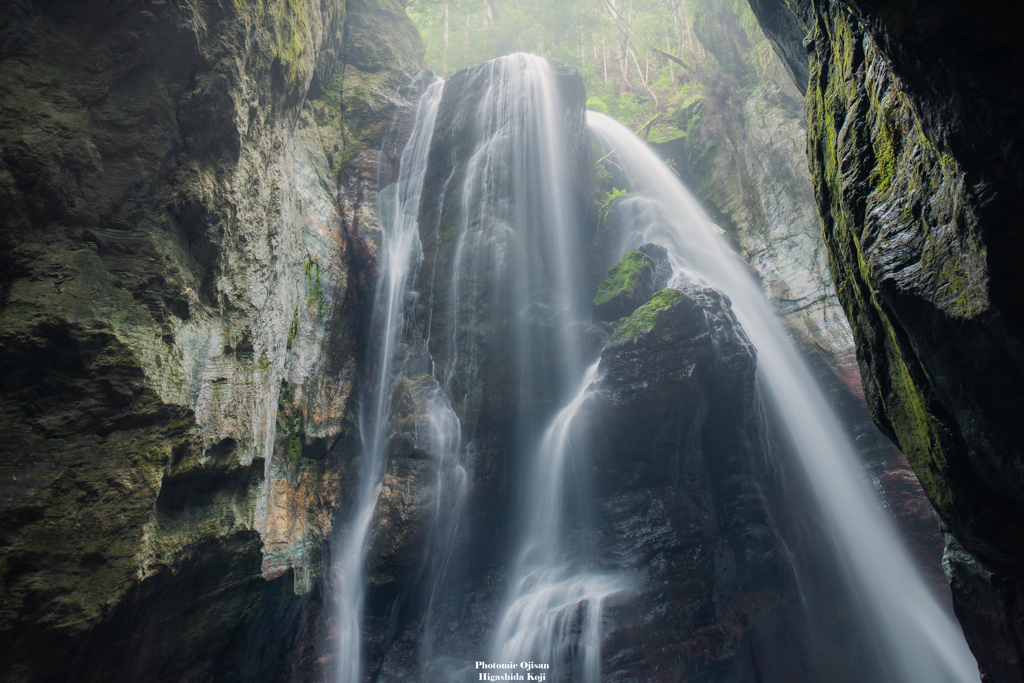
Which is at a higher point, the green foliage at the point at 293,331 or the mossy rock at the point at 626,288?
the mossy rock at the point at 626,288

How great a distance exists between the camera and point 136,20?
17.9 feet

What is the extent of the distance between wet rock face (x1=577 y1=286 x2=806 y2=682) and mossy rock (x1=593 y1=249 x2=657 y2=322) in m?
1.52

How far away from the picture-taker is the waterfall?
7340 millimetres

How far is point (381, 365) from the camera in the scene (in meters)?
9.62

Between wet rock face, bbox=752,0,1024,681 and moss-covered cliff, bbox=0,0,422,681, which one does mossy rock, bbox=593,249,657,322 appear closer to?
wet rock face, bbox=752,0,1024,681

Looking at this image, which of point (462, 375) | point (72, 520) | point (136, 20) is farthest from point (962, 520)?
point (136, 20)

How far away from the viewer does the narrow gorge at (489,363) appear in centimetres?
352

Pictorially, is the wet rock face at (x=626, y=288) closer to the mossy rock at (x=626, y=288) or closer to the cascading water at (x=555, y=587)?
the mossy rock at (x=626, y=288)

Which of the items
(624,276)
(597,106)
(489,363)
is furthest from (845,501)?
(597,106)

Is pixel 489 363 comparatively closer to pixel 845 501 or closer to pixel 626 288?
pixel 626 288

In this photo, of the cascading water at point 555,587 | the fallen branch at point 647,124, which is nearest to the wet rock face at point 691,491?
the cascading water at point 555,587

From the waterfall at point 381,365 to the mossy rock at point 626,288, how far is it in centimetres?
456

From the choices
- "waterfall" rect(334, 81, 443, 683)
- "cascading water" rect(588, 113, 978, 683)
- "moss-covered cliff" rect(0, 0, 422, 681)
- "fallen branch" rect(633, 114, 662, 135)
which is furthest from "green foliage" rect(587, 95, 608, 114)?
"moss-covered cliff" rect(0, 0, 422, 681)

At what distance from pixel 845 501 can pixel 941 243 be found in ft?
26.8
